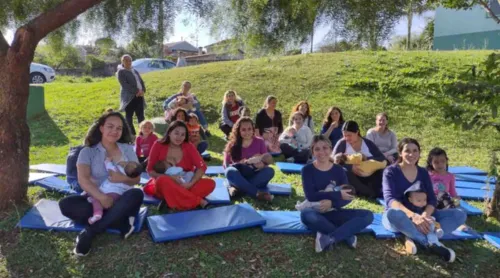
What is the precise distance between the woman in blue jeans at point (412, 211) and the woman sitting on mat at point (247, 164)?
4.27ft

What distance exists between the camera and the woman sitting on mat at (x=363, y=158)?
4.85 metres

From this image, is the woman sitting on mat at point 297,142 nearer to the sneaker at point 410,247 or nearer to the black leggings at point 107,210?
the sneaker at point 410,247

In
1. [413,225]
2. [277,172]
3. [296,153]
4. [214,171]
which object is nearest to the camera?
[413,225]

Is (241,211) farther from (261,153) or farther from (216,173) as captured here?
(216,173)

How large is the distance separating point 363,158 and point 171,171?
87.6 inches

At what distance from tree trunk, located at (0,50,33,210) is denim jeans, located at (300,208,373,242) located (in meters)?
2.63

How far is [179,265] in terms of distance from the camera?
10.3 feet

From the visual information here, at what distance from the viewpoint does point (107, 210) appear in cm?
350

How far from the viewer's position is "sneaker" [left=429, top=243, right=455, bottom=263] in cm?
332

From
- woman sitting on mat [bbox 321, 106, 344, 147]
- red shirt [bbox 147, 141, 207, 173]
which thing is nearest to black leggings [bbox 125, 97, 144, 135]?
woman sitting on mat [bbox 321, 106, 344, 147]

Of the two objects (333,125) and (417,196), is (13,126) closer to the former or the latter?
(417,196)

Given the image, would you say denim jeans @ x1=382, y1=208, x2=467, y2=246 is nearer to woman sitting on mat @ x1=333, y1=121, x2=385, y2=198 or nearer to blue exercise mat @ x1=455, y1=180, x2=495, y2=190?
woman sitting on mat @ x1=333, y1=121, x2=385, y2=198

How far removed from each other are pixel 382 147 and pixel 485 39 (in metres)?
11.9

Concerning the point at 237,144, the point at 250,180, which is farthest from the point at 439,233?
the point at 237,144
